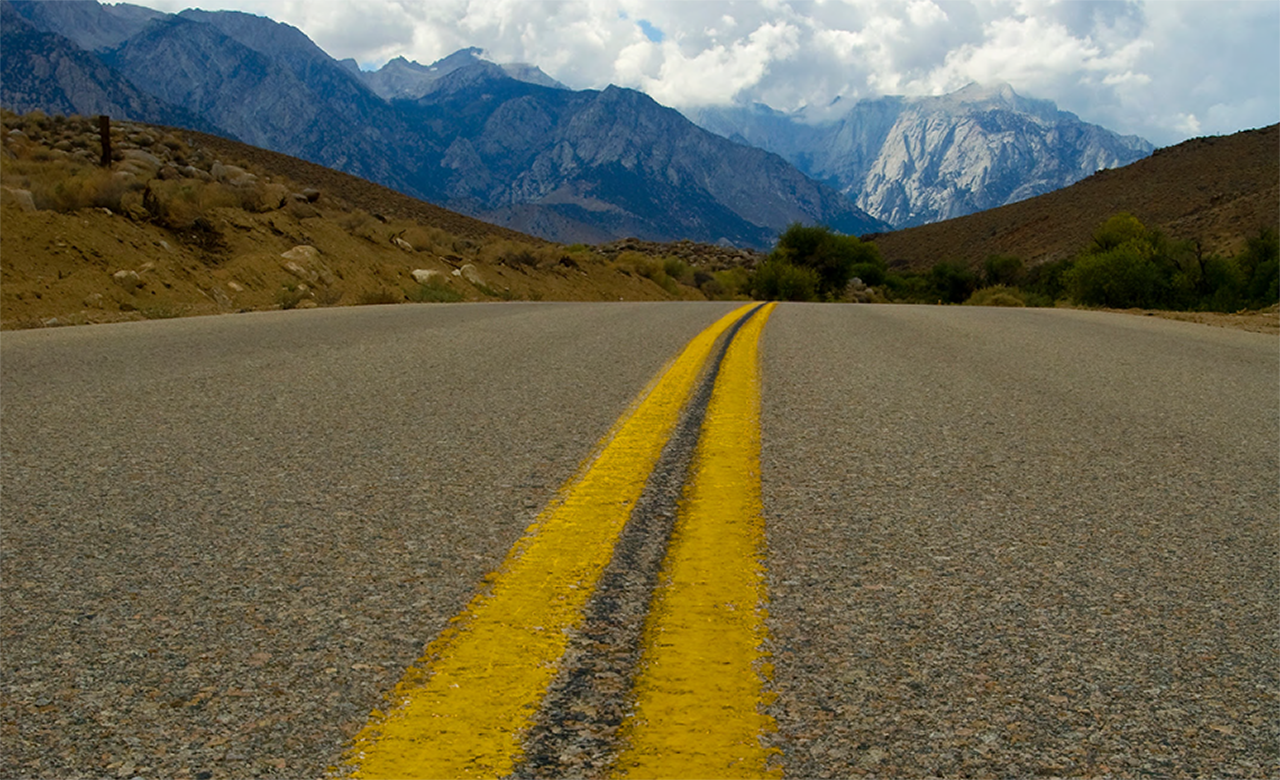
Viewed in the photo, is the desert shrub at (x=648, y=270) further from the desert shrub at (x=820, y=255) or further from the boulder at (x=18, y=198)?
the boulder at (x=18, y=198)

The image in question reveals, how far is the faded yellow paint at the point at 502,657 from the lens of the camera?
1552 millimetres

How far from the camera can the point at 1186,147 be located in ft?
254

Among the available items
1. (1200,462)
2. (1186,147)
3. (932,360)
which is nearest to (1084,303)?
(932,360)

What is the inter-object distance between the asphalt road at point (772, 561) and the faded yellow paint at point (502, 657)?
0.07 m

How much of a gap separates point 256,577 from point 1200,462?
3.68 m

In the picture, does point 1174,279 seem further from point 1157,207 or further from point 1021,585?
point 1157,207

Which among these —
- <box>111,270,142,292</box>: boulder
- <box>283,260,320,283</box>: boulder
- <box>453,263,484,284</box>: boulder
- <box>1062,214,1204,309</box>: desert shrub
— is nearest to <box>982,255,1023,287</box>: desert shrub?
<box>1062,214,1204,309</box>: desert shrub

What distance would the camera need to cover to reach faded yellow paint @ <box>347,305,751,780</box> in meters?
1.55

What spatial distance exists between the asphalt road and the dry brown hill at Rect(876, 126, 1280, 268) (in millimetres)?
55660

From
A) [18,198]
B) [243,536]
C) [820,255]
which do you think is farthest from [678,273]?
[243,536]

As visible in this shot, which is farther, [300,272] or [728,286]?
[728,286]

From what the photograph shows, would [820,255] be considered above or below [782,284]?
above

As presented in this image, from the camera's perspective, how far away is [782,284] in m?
40.6

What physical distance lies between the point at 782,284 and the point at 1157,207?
1644 inches
